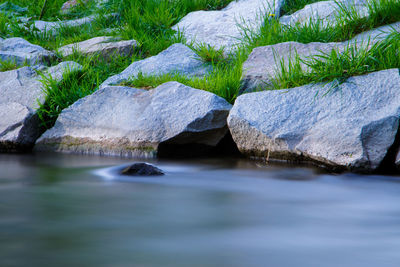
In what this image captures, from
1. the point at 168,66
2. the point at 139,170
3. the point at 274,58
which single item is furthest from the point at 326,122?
the point at 168,66

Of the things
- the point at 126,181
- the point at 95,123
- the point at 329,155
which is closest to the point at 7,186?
the point at 126,181

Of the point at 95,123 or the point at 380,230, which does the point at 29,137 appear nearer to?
the point at 95,123

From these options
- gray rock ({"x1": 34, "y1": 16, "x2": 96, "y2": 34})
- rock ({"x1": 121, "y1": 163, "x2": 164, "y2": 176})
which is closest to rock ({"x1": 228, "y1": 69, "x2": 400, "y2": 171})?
rock ({"x1": 121, "y1": 163, "x2": 164, "y2": 176})

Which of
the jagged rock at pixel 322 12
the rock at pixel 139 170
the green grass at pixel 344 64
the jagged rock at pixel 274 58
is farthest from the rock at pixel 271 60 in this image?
the rock at pixel 139 170

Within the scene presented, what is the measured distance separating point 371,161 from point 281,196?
2.29 ft

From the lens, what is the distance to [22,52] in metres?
4.91

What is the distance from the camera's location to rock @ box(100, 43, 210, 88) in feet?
12.8

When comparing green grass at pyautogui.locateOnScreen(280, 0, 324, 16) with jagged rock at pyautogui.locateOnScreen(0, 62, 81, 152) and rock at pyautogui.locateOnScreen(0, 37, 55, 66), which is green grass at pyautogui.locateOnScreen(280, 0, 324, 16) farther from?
rock at pyautogui.locateOnScreen(0, 37, 55, 66)

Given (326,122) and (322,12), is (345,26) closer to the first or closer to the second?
(322,12)

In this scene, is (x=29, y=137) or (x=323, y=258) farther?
(x=29, y=137)

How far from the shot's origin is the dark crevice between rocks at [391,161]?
2.64 metres

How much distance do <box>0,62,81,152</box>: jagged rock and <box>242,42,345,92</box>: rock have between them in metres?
1.71

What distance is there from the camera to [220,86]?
11.0ft

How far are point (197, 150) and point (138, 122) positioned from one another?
0.51 meters
